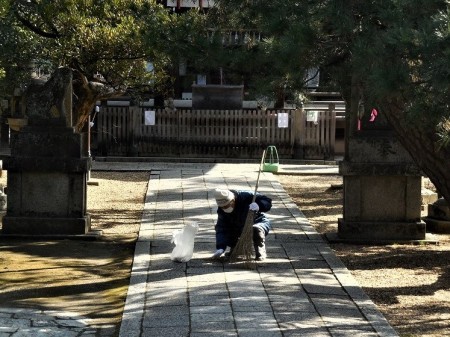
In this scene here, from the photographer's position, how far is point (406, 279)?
11.5m

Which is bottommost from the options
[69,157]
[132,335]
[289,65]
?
[132,335]

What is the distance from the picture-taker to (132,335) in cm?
857

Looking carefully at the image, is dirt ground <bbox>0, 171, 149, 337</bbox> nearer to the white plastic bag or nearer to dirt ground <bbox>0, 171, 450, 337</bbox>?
dirt ground <bbox>0, 171, 450, 337</bbox>

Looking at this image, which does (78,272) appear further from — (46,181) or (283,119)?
(283,119)

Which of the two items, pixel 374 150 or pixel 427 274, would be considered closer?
pixel 427 274

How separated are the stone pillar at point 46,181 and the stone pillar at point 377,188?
3.71 metres

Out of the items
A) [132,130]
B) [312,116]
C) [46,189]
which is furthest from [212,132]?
[46,189]

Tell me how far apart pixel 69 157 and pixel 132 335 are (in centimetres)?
544

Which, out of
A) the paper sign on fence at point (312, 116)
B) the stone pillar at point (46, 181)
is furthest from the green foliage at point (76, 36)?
the paper sign on fence at point (312, 116)

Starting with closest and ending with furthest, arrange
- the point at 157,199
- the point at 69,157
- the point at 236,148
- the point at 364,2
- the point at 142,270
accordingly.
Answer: the point at 364,2 → the point at 142,270 → the point at 69,157 → the point at 157,199 → the point at 236,148

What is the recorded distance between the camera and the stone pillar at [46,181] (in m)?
13.6

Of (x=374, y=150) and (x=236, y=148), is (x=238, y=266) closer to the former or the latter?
(x=374, y=150)

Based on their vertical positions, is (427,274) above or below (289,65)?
below

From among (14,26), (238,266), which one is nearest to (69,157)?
(14,26)
